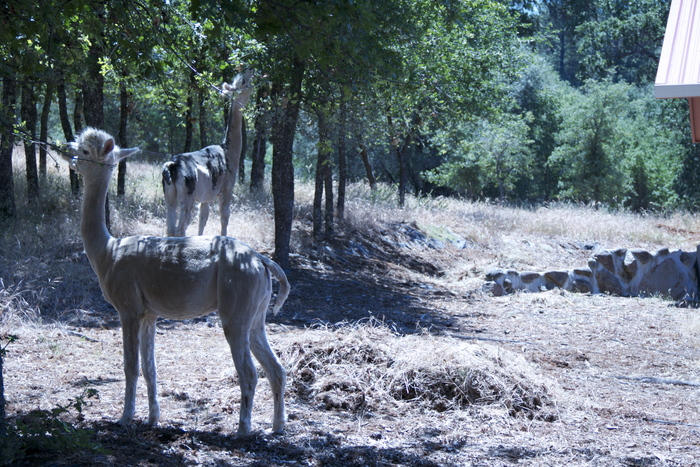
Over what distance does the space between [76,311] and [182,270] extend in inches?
189

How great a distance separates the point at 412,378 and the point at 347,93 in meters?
2.75

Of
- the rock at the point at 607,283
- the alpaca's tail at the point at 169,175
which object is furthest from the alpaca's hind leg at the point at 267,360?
the rock at the point at 607,283

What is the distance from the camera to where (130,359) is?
5.18 m

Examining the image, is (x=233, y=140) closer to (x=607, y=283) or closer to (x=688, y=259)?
(x=607, y=283)


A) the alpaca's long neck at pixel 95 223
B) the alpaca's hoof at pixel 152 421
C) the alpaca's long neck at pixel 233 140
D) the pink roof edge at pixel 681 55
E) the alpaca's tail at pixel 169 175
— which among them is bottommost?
the alpaca's hoof at pixel 152 421

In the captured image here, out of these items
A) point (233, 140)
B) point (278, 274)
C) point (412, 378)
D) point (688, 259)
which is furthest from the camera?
point (688, 259)

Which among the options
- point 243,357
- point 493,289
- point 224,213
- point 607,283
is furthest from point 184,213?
point 607,283

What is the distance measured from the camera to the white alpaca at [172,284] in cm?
499

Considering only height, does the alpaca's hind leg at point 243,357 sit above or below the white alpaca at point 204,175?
below

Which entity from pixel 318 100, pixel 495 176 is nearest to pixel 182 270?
pixel 318 100

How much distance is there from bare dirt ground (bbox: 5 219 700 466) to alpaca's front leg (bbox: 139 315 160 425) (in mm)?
118

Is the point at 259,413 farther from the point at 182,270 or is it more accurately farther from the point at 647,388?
the point at 647,388

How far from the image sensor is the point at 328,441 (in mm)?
5328

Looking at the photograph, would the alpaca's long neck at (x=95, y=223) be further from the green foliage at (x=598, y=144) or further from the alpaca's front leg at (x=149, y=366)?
the green foliage at (x=598, y=144)
